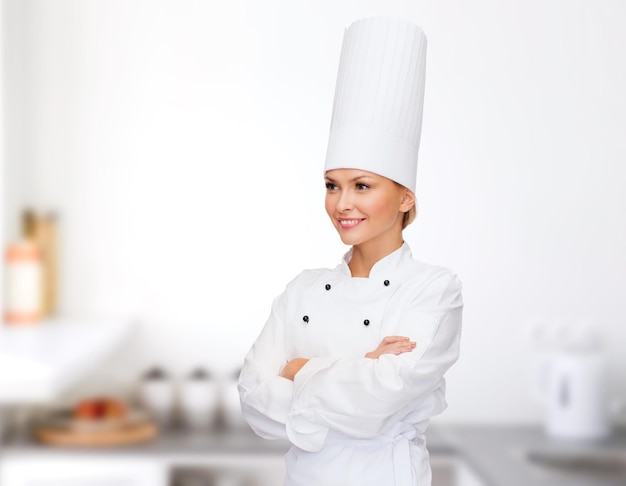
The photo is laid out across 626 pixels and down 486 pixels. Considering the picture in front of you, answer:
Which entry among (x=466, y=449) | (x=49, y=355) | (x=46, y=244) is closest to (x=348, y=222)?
(x=49, y=355)

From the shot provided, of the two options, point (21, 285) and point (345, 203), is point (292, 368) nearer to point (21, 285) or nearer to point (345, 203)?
point (345, 203)

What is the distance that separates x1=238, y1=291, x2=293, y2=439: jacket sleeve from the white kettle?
150cm

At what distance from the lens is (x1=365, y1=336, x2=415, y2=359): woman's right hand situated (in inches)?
15.6

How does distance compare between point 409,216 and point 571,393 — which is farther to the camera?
point 571,393

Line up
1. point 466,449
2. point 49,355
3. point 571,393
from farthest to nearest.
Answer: point 571,393 → point 466,449 → point 49,355

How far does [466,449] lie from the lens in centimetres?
171

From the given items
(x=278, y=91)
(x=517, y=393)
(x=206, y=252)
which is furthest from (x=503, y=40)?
(x=517, y=393)

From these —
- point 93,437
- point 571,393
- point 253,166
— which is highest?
point 253,166

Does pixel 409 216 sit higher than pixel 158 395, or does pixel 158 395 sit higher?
pixel 409 216

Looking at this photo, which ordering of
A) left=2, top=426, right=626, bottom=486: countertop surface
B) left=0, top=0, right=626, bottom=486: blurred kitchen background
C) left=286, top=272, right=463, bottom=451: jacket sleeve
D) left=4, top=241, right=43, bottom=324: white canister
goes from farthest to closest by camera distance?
left=4, top=241, right=43, bottom=324: white canister, left=2, top=426, right=626, bottom=486: countertop surface, left=0, top=0, right=626, bottom=486: blurred kitchen background, left=286, top=272, right=463, bottom=451: jacket sleeve

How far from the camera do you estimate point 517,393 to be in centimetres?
195

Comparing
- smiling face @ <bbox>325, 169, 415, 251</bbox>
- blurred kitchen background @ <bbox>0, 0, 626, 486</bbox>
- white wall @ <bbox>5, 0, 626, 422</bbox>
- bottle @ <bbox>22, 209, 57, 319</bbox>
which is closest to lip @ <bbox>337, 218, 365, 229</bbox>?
smiling face @ <bbox>325, 169, 415, 251</bbox>

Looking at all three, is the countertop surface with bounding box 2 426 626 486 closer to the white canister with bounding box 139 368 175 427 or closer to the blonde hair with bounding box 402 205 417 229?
the white canister with bounding box 139 368 175 427

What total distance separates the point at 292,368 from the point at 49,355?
3.01ft
